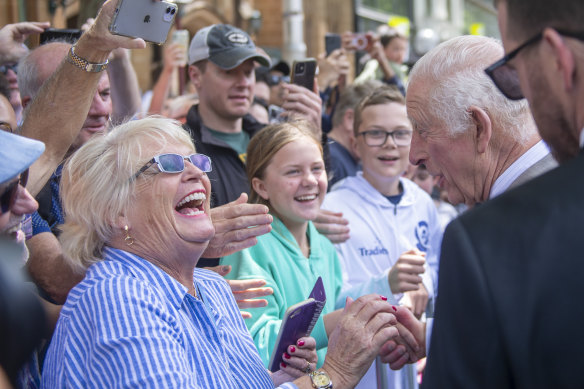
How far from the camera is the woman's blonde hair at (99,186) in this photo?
8.01 ft

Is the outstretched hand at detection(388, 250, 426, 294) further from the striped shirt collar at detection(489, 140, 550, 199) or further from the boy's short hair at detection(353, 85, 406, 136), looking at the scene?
the boy's short hair at detection(353, 85, 406, 136)

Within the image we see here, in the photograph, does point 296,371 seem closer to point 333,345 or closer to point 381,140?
point 333,345

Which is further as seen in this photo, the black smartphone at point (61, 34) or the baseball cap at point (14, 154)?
the black smartphone at point (61, 34)

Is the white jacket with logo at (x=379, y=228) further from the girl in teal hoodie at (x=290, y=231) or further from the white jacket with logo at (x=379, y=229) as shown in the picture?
the girl in teal hoodie at (x=290, y=231)

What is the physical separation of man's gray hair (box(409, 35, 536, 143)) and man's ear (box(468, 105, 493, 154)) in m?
0.02

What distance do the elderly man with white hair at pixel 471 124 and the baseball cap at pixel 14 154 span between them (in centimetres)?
141

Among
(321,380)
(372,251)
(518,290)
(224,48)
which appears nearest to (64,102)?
(321,380)

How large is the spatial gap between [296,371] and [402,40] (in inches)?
200

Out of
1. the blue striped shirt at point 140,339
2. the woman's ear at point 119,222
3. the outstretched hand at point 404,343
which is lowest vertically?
the outstretched hand at point 404,343

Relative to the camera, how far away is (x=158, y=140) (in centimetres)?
257

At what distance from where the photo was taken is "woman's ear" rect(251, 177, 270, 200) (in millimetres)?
3578

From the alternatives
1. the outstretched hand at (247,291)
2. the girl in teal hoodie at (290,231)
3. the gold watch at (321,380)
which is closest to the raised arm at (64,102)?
the outstretched hand at (247,291)

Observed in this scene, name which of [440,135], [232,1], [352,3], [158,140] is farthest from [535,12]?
[352,3]

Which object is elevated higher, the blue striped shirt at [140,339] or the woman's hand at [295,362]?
the blue striped shirt at [140,339]
